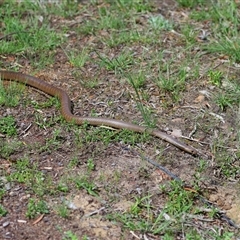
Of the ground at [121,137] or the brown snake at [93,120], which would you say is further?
the brown snake at [93,120]

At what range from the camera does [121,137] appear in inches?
216

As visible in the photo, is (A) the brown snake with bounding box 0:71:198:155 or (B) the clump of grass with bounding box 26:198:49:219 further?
(A) the brown snake with bounding box 0:71:198:155

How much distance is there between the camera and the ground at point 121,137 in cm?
456

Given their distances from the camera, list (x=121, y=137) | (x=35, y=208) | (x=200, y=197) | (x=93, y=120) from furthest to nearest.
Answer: (x=93, y=120) < (x=121, y=137) < (x=200, y=197) < (x=35, y=208)

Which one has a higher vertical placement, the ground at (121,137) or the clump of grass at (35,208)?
the clump of grass at (35,208)

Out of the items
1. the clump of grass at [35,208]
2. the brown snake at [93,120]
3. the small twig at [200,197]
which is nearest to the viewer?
the clump of grass at [35,208]

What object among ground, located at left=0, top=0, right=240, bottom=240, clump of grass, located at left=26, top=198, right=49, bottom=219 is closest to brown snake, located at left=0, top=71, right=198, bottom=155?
ground, located at left=0, top=0, right=240, bottom=240

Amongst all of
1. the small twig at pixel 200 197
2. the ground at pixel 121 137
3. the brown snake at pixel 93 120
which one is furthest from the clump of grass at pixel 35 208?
the brown snake at pixel 93 120

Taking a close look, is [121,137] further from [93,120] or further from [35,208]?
[35,208]

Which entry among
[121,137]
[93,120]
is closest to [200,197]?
[121,137]

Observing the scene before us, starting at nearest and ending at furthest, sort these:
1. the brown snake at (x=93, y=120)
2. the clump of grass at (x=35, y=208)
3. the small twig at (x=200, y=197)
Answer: the clump of grass at (x=35, y=208)
the small twig at (x=200, y=197)
the brown snake at (x=93, y=120)

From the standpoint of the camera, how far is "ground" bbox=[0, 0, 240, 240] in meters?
4.56

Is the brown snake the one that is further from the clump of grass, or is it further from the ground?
the clump of grass

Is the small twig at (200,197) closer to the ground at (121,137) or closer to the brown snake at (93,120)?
the ground at (121,137)
